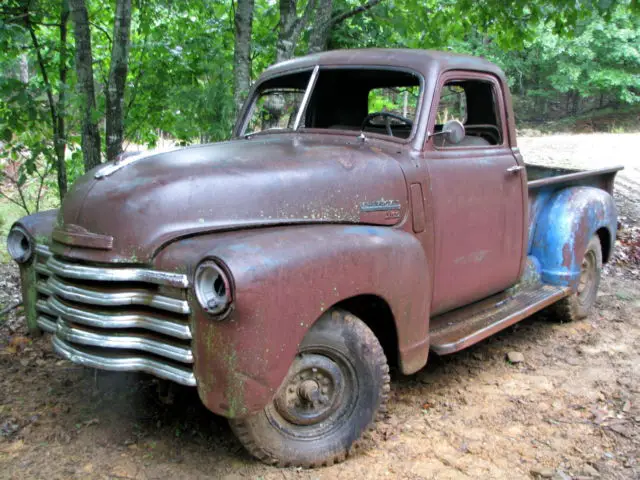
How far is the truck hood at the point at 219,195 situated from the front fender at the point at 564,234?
182cm

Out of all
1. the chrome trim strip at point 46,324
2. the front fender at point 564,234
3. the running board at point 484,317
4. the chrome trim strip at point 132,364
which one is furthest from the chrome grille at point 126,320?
the front fender at point 564,234

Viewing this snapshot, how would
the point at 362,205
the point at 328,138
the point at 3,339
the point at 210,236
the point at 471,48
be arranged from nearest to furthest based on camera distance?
the point at 210,236 → the point at 362,205 → the point at 328,138 → the point at 3,339 → the point at 471,48

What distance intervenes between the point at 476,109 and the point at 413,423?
217cm

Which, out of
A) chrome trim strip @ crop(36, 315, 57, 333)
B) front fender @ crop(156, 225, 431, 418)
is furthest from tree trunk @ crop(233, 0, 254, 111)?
front fender @ crop(156, 225, 431, 418)

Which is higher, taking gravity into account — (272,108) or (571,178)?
(272,108)

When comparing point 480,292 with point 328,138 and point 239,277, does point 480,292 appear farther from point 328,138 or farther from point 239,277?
point 239,277

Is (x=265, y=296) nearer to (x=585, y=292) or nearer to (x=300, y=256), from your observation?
(x=300, y=256)

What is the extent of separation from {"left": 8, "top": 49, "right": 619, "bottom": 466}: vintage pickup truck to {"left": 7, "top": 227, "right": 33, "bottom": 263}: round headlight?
0.01 meters

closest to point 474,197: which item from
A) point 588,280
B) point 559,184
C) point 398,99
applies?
point 559,184

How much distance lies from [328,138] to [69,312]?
5.54ft

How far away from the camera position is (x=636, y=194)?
10.2m

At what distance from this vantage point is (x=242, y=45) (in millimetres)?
5391

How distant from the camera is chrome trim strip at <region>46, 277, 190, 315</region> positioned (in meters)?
2.43

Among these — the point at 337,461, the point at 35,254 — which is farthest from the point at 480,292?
the point at 35,254
